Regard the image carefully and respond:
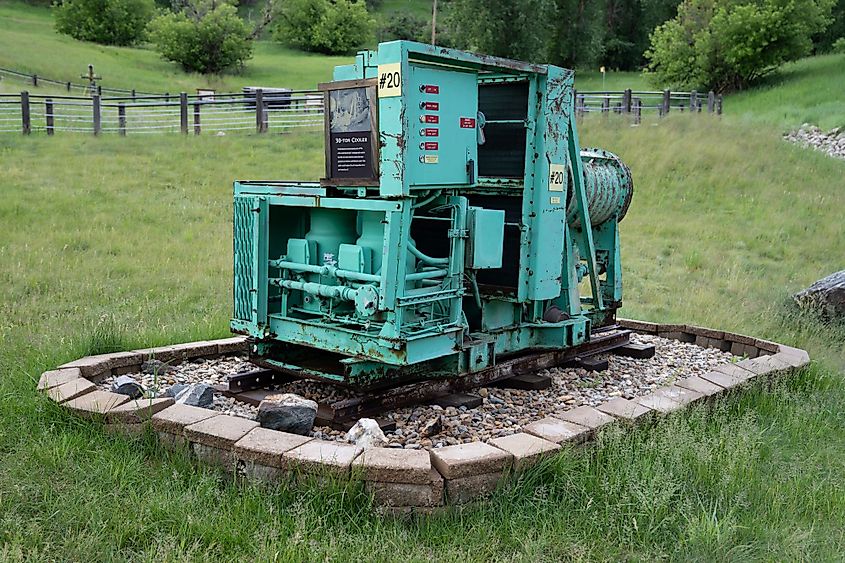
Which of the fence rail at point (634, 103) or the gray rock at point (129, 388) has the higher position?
the fence rail at point (634, 103)

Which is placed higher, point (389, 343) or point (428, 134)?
point (428, 134)

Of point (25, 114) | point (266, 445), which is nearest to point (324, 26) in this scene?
point (25, 114)

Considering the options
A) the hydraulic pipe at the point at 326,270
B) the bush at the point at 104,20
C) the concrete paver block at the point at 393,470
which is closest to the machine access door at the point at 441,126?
the hydraulic pipe at the point at 326,270

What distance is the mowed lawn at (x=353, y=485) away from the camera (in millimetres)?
3596

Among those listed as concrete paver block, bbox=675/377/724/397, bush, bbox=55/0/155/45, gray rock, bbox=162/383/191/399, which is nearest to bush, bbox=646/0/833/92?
bush, bbox=55/0/155/45

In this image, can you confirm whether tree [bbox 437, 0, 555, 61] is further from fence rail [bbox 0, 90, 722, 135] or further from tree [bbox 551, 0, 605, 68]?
fence rail [bbox 0, 90, 722, 135]

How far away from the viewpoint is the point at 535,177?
5867mm

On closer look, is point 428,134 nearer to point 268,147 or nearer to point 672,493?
point 672,493

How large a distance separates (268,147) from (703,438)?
17542 millimetres

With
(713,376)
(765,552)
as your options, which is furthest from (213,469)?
(713,376)

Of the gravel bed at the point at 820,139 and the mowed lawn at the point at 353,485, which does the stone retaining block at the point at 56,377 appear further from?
the gravel bed at the point at 820,139

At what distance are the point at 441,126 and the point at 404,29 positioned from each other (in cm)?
6346

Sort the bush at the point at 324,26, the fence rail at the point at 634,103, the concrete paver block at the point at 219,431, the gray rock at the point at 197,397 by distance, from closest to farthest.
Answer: the concrete paver block at the point at 219,431 → the gray rock at the point at 197,397 → the fence rail at the point at 634,103 → the bush at the point at 324,26

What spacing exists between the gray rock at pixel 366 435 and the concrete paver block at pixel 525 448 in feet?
2.18
